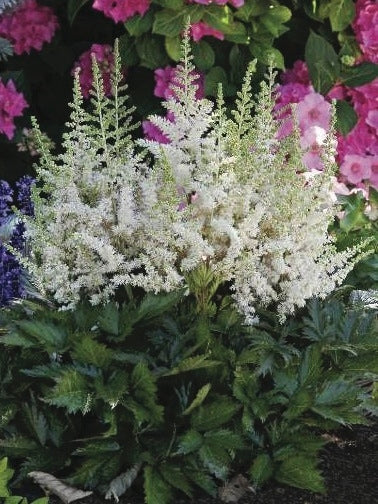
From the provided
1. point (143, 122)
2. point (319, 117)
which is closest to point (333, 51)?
point (319, 117)

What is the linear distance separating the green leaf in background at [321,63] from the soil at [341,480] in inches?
71.3

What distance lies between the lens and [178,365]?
8.21 feet

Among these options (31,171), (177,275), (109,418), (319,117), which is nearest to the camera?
(109,418)

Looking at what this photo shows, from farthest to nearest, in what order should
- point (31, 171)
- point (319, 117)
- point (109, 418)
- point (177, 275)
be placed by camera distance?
point (31, 171)
point (319, 117)
point (177, 275)
point (109, 418)

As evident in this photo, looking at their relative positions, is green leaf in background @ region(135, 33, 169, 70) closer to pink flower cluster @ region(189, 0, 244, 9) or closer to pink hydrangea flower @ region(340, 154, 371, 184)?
pink flower cluster @ region(189, 0, 244, 9)

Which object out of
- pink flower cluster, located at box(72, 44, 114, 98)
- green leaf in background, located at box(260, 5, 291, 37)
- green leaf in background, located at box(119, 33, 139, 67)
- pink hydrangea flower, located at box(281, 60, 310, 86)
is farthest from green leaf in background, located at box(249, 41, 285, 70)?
pink flower cluster, located at box(72, 44, 114, 98)

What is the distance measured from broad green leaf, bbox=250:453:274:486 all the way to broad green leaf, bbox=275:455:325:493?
1.0 inches

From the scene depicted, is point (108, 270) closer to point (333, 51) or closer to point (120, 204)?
point (120, 204)

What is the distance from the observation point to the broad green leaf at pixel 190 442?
2453 millimetres

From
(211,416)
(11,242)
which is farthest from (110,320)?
(11,242)

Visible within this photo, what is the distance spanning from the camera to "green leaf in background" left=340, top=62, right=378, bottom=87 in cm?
425

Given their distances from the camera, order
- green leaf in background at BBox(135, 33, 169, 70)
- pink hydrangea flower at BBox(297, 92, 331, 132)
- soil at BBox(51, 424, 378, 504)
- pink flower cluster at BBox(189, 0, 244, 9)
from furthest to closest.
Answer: green leaf in background at BBox(135, 33, 169, 70)
pink hydrangea flower at BBox(297, 92, 331, 132)
pink flower cluster at BBox(189, 0, 244, 9)
soil at BBox(51, 424, 378, 504)

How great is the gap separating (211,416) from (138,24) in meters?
2.12

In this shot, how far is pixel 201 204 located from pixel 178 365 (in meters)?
0.53
